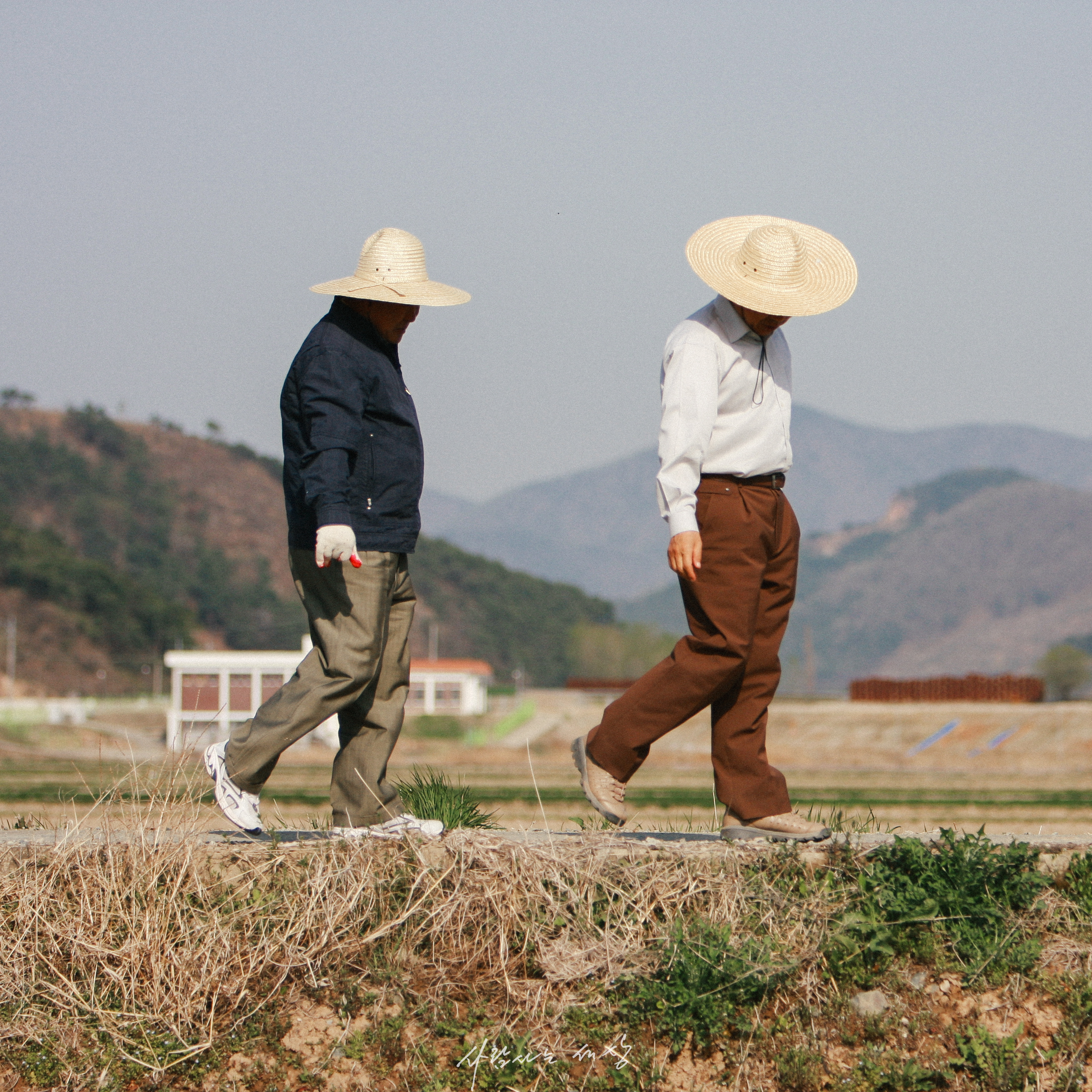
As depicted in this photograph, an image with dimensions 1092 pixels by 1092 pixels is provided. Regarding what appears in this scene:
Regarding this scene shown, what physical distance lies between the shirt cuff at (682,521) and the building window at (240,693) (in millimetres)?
40935

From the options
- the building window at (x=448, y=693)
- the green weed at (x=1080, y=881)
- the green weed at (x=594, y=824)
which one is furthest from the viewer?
the building window at (x=448, y=693)

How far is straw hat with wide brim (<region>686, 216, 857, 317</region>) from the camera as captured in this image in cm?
517

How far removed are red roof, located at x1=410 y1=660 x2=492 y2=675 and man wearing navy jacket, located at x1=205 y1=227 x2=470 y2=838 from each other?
177ft

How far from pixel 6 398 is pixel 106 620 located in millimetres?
59779

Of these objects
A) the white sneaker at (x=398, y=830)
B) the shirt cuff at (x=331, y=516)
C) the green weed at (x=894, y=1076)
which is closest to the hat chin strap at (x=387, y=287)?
the shirt cuff at (x=331, y=516)

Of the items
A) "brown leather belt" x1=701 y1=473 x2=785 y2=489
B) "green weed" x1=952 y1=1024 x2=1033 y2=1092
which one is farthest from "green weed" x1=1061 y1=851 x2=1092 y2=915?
"brown leather belt" x1=701 y1=473 x2=785 y2=489

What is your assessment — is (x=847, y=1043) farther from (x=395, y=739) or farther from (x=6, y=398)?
(x=6, y=398)

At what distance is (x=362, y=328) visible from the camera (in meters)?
5.30

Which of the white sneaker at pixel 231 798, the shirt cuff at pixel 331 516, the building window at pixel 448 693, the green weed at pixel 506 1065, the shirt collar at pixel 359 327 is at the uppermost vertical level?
the shirt collar at pixel 359 327

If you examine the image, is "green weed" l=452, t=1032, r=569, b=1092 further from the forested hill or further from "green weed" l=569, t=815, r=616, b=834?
the forested hill

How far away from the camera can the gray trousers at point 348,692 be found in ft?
16.3

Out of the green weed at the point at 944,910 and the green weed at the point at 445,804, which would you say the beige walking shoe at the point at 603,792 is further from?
the green weed at the point at 944,910

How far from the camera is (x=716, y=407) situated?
16.7 feet

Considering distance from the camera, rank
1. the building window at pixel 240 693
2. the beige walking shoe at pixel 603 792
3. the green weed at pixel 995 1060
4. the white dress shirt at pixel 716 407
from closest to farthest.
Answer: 1. the green weed at pixel 995 1060
2. the white dress shirt at pixel 716 407
3. the beige walking shoe at pixel 603 792
4. the building window at pixel 240 693
